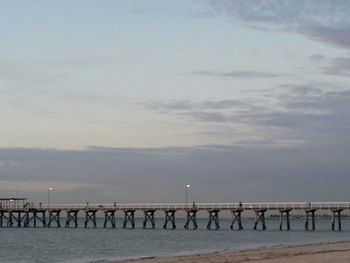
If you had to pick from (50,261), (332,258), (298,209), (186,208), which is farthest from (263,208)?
(332,258)

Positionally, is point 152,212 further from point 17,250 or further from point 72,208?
point 17,250

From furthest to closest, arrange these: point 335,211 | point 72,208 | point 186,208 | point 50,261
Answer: point 72,208 → point 186,208 → point 335,211 → point 50,261

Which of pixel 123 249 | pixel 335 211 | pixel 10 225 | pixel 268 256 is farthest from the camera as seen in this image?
pixel 10 225

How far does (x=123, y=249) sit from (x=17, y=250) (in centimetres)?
745

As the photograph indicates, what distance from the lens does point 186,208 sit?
77.7 m

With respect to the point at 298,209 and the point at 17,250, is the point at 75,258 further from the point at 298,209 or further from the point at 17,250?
the point at 298,209

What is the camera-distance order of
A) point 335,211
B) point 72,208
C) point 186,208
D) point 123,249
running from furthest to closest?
point 72,208 < point 186,208 < point 335,211 < point 123,249

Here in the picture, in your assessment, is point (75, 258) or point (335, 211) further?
point (335, 211)

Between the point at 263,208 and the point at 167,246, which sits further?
the point at 263,208

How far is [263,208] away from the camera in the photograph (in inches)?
2813

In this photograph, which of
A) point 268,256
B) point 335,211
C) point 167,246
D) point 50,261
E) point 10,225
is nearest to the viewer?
point 268,256

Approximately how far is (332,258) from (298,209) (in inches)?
1626

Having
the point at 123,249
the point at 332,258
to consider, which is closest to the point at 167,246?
the point at 123,249

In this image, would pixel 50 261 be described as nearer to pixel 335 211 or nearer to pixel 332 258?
pixel 332 258
